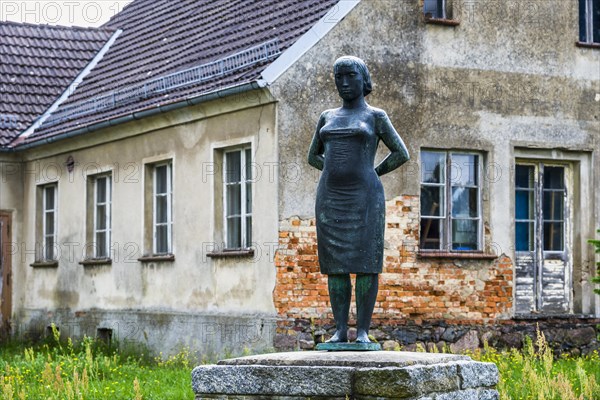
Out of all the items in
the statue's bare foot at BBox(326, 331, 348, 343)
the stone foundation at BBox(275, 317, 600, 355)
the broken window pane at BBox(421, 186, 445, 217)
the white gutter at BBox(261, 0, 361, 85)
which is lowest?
the stone foundation at BBox(275, 317, 600, 355)

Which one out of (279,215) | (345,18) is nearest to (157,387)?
(279,215)

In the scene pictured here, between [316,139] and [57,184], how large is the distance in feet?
43.2

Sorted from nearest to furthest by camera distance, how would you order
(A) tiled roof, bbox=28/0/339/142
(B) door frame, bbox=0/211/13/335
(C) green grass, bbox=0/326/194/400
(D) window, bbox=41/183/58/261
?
1. (C) green grass, bbox=0/326/194/400
2. (A) tiled roof, bbox=28/0/339/142
3. (D) window, bbox=41/183/58/261
4. (B) door frame, bbox=0/211/13/335

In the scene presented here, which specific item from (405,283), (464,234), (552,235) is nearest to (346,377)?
(405,283)

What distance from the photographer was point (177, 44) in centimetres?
2102

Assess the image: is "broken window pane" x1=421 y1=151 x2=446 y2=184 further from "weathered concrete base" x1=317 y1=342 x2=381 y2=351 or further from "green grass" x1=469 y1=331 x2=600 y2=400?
"weathered concrete base" x1=317 y1=342 x2=381 y2=351

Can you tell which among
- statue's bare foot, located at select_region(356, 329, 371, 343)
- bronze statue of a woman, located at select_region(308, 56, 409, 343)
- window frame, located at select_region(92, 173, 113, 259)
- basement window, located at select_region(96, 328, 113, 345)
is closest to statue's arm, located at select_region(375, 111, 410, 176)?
bronze statue of a woman, located at select_region(308, 56, 409, 343)

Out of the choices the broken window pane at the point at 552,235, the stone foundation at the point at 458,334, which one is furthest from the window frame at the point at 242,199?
the broken window pane at the point at 552,235

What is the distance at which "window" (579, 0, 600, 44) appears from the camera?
19.0 metres

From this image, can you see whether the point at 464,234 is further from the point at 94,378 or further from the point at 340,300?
the point at 340,300

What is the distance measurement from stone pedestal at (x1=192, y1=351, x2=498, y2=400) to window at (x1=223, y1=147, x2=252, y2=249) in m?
7.14

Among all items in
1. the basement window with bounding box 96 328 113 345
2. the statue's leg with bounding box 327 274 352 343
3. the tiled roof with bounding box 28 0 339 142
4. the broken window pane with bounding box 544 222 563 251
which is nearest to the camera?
the statue's leg with bounding box 327 274 352 343

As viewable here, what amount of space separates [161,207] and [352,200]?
9761mm

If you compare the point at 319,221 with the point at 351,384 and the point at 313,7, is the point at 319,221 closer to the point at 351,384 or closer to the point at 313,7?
the point at 351,384
